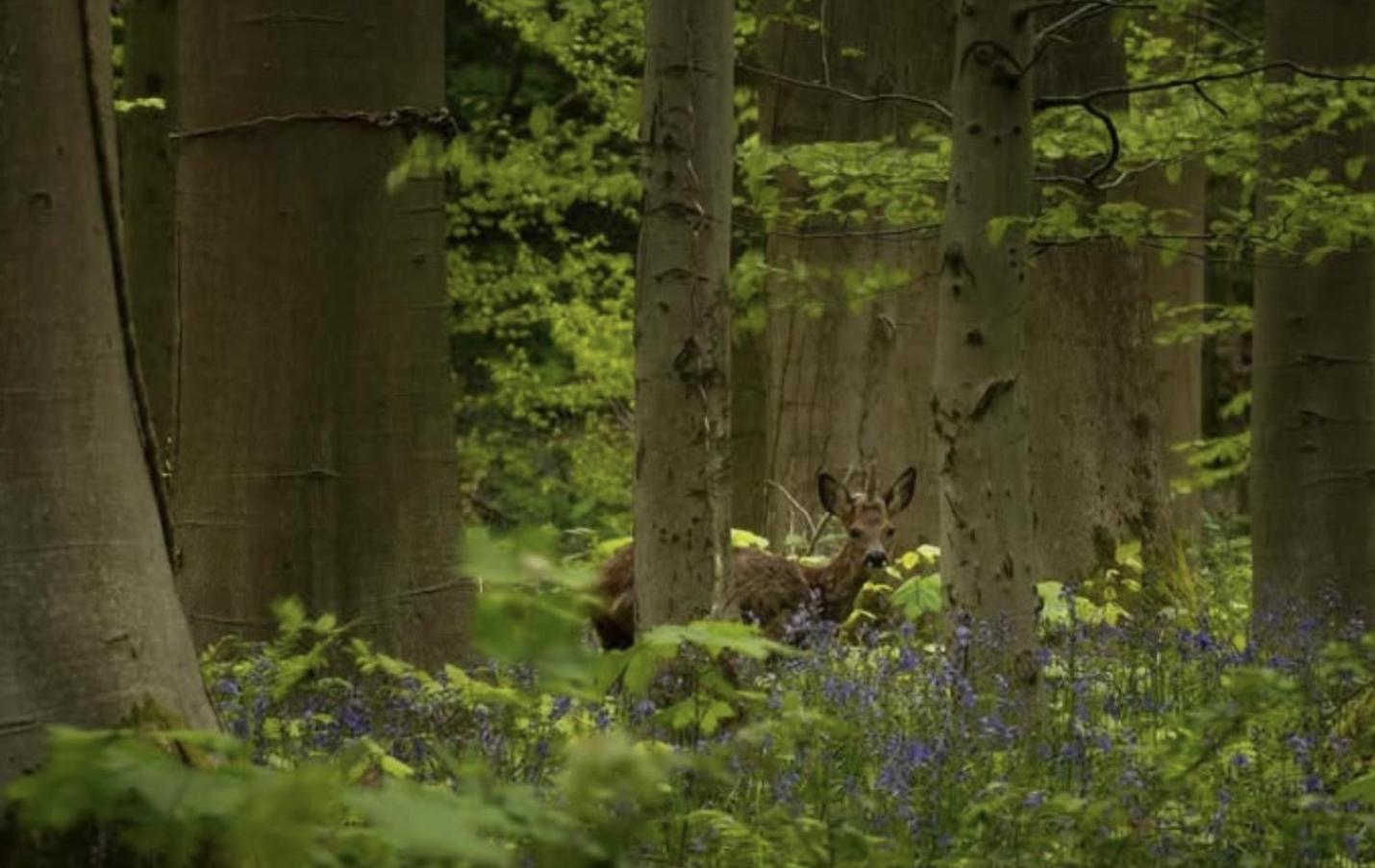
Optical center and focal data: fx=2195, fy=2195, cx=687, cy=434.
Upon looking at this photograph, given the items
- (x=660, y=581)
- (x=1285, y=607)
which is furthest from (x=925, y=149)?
(x=660, y=581)

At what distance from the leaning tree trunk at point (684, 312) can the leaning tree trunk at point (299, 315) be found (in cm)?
141

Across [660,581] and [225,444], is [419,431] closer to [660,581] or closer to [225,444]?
[225,444]

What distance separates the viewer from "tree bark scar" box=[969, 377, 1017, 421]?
24.8 feet

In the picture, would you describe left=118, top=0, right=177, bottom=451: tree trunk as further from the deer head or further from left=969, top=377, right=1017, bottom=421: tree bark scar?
left=969, top=377, right=1017, bottom=421: tree bark scar

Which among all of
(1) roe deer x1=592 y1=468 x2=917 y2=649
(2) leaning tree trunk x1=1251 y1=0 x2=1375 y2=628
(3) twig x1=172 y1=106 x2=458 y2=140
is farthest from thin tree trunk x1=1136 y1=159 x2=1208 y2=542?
(3) twig x1=172 y1=106 x2=458 y2=140

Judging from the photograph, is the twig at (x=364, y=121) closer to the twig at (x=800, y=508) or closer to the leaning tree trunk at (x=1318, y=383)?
the leaning tree trunk at (x=1318, y=383)

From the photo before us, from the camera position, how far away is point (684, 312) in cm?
740

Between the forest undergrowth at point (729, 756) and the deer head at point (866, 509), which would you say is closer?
the forest undergrowth at point (729, 756)

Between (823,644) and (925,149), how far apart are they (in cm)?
418

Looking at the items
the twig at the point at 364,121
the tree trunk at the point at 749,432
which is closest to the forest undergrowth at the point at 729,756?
the twig at the point at 364,121

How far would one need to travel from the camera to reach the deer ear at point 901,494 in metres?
12.1

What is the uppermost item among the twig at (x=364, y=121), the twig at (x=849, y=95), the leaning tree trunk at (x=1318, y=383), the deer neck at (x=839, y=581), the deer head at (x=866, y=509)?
the twig at (x=849, y=95)

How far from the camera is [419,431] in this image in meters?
8.68

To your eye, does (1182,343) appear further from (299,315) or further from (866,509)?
(299,315)
